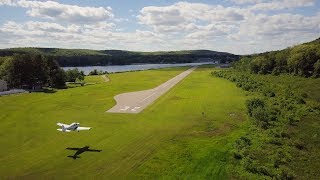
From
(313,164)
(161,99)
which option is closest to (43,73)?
(161,99)

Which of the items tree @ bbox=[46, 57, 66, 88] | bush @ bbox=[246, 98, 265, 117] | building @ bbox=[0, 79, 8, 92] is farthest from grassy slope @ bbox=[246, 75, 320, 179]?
building @ bbox=[0, 79, 8, 92]

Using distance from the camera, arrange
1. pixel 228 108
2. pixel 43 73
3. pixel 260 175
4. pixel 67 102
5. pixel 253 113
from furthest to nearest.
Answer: pixel 43 73 < pixel 67 102 < pixel 228 108 < pixel 253 113 < pixel 260 175

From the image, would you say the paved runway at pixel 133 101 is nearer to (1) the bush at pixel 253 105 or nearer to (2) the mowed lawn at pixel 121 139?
(2) the mowed lawn at pixel 121 139

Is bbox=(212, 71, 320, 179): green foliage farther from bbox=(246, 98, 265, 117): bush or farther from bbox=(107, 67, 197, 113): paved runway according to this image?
bbox=(107, 67, 197, 113): paved runway

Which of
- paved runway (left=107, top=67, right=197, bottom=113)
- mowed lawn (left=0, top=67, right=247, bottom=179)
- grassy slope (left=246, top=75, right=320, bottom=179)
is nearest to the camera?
mowed lawn (left=0, top=67, right=247, bottom=179)

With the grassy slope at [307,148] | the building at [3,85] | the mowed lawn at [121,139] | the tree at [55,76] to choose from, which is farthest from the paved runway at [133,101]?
the building at [3,85]

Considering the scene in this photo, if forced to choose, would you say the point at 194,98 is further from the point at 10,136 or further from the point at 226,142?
the point at 10,136
